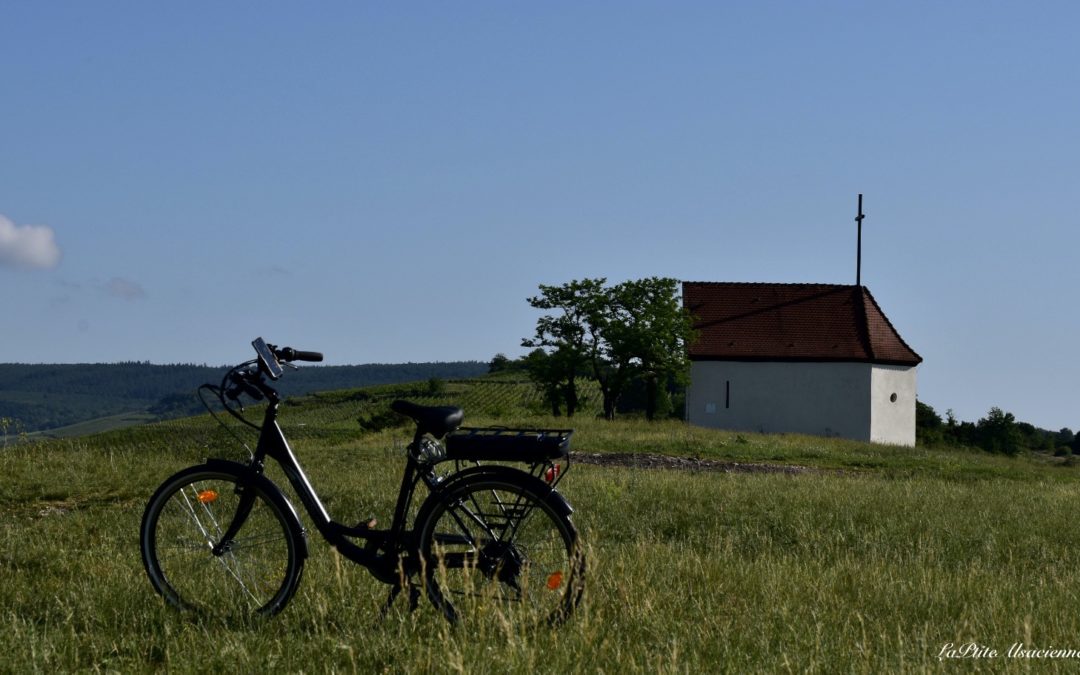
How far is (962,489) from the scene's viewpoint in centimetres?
1554

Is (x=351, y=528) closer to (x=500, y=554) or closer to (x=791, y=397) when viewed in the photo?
(x=500, y=554)

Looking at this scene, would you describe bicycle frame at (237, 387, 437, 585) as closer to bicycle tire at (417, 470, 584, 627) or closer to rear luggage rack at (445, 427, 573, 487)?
bicycle tire at (417, 470, 584, 627)

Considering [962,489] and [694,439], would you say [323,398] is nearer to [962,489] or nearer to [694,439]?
[694,439]

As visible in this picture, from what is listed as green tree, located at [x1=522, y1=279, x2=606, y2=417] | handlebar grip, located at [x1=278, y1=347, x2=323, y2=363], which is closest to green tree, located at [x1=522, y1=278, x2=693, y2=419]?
green tree, located at [x1=522, y1=279, x2=606, y2=417]

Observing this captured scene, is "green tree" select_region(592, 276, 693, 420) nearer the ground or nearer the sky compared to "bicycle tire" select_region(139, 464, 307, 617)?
nearer the sky

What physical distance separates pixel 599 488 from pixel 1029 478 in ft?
46.4

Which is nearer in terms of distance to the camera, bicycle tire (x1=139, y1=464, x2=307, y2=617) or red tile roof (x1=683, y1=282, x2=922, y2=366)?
bicycle tire (x1=139, y1=464, x2=307, y2=617)

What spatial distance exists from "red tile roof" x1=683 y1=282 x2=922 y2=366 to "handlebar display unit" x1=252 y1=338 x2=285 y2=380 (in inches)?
1816

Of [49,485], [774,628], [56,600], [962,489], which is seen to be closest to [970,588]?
[774,628]

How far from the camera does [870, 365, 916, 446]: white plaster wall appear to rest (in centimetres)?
5075

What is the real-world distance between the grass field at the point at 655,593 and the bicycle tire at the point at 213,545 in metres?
0.16

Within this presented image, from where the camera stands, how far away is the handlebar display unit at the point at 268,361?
6.05 meters

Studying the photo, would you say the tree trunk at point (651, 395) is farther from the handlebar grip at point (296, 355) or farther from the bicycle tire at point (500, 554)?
the bicycle tire at point (500, 554)

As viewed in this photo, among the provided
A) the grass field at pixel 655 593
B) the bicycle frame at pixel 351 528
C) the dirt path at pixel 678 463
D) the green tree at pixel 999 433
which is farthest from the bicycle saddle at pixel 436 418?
the green tree at pixel 999 433
